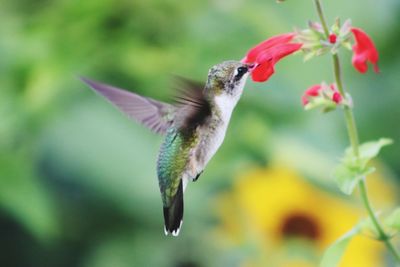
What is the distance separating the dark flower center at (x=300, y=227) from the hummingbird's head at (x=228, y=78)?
138 centimetres

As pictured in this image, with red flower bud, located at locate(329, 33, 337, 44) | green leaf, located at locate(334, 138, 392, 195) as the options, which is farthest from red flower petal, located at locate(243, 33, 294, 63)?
green leaf, located at locate(334, 138, 392, 195)

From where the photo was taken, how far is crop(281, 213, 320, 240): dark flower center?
9.78 ft

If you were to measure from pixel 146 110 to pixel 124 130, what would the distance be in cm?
100

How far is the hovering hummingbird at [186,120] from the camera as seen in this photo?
162 centimetres

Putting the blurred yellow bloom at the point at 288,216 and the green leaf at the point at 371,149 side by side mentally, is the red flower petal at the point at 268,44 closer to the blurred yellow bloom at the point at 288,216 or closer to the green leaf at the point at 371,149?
the green leaf at the point at 371,149

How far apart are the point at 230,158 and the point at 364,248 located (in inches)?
23.2

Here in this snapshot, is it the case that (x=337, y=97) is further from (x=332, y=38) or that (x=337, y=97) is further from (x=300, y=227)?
(x=300, y=227)

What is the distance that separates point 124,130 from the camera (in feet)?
9.50

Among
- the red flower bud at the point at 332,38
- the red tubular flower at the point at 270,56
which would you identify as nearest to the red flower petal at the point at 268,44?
the red tubular flower at the point at 270,56

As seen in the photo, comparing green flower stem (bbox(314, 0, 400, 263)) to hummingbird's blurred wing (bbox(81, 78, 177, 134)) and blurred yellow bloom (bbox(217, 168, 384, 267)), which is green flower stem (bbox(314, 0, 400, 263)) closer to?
hummingbird's blurred wing (bbox(81, 78, 177, 134))

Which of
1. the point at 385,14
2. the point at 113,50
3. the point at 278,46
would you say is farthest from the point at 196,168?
the point at 385,14

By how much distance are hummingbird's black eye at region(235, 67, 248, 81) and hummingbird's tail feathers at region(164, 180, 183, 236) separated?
0.87ft

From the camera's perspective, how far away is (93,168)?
2.79 metres

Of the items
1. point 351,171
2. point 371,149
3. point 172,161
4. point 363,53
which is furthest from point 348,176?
point 172,161
